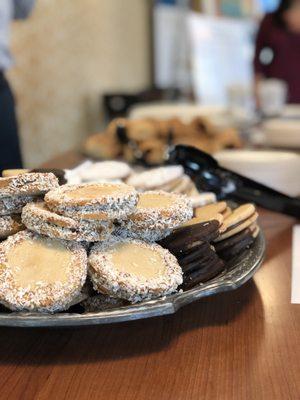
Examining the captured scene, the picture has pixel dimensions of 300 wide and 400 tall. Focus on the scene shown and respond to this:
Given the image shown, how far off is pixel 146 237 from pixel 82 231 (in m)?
0.08

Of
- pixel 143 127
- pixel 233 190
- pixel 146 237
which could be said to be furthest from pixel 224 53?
pixel 146 237

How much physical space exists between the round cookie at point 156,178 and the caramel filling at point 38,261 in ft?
1.22

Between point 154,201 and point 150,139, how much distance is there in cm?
104

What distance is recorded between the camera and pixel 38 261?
53cm

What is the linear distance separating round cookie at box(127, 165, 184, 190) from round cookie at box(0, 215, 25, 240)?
1.12ft

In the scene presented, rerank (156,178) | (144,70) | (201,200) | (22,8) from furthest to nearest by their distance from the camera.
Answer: (144,70) → (22,8) → (156,178) → (201,200)

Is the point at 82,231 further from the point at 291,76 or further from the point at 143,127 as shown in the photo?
the point at 291,76

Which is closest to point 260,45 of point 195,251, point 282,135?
point 282,135

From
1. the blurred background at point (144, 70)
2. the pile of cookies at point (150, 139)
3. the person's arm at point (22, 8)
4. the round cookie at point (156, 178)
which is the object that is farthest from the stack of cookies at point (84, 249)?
the person's arm at point (22, 8)

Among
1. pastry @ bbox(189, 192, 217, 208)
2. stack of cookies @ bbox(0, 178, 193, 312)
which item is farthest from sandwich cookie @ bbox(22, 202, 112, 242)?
pastry @ bbox(189, 192, 217, 208)

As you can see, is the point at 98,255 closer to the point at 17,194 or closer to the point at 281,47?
the point at 17,194

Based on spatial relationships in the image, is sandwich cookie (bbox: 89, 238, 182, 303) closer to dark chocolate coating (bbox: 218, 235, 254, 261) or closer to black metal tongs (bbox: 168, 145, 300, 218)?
dark chocolate coating (bbox: 218, 235, 254, 261)

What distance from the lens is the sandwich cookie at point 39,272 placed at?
49 cm

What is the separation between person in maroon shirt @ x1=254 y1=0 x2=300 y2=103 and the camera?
135 inches
